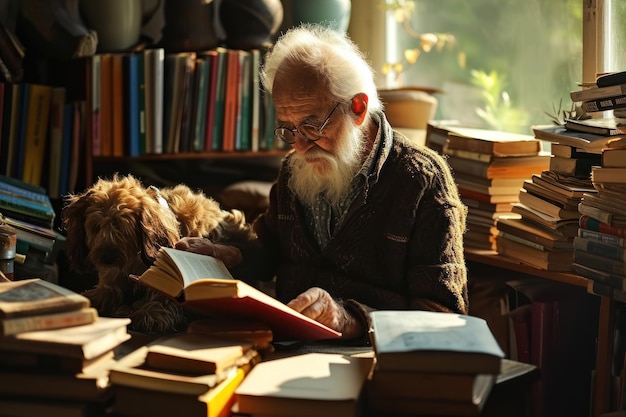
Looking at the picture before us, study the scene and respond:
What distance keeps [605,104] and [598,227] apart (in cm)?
33

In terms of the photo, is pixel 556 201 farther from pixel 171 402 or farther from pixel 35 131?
pixel 35 131

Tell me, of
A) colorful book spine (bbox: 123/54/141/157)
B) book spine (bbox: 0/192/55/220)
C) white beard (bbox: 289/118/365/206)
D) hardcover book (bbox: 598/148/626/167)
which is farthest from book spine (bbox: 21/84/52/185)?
hardcover book (bbox: 598/148/626/167)

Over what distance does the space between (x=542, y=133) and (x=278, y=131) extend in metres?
0.84

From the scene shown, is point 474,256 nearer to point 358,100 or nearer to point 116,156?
point 358,100

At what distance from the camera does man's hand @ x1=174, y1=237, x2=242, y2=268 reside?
224 cm

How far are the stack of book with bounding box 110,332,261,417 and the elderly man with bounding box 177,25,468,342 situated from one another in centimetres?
59

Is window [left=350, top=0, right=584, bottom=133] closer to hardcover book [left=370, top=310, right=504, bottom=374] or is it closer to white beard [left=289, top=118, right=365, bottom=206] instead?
white beard [left=289, top=118, right=365, bottom=206]

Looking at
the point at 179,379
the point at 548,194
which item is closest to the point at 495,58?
the point at 548,194

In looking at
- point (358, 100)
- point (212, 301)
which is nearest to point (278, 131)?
point (358, 100)

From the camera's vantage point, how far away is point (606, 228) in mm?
2293

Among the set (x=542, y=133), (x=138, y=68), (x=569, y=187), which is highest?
(x=138, y=68)

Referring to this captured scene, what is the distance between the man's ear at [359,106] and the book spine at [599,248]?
68 cm

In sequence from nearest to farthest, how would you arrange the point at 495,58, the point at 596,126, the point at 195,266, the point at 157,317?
the point at 195,266, the point at 157,317, the point at 596,126, the point at 495,58

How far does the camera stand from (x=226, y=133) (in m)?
3.60
